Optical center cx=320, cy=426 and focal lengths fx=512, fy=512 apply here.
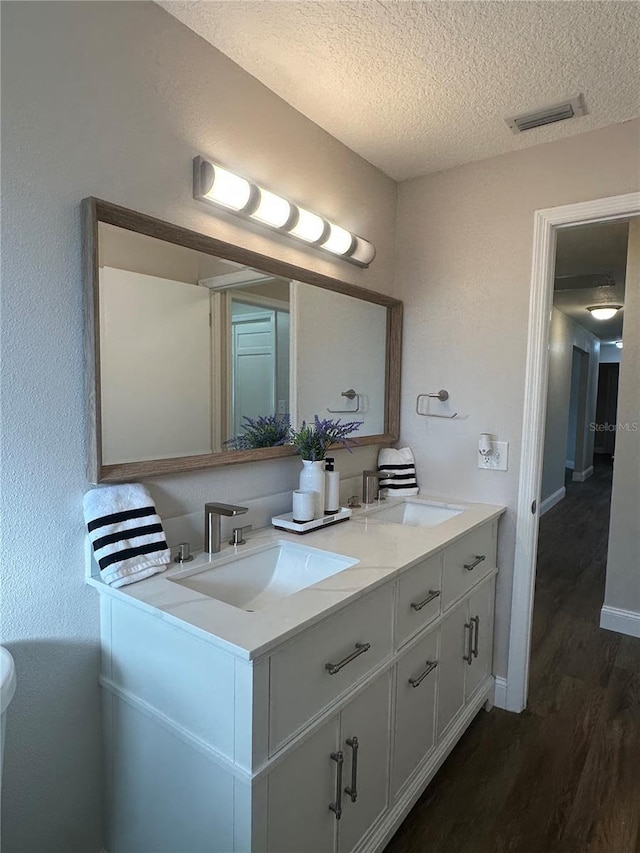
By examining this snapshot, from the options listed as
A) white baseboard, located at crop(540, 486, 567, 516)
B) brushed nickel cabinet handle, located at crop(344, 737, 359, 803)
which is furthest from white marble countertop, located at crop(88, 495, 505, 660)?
white baseboard, located at crop(540, 486, 567, 516)

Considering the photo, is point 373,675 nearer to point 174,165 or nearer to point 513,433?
point 513,433

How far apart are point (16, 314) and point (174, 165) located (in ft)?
2.03

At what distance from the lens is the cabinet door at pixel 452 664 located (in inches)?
69.4

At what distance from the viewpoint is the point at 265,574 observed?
1557mm

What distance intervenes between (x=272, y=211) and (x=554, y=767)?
7.19 ft

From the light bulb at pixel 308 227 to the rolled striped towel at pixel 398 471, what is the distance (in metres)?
0.99

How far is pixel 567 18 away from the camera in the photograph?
4.47 feet

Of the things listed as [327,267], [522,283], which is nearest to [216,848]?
[327,267]

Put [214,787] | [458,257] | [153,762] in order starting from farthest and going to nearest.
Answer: [458,257], [153,762], [214,787]

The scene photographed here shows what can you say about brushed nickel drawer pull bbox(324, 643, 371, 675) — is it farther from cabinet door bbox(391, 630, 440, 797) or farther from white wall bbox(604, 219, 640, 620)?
white wall bbox(604, 219, 640, 620)

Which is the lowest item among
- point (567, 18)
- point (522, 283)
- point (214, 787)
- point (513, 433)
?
point (214, 787)

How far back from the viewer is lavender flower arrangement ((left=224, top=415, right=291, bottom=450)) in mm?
1679

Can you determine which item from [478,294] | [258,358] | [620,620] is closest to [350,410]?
→ [258,358]

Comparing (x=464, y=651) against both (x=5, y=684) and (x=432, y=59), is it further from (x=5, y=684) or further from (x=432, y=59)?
(x=432, y=59)
